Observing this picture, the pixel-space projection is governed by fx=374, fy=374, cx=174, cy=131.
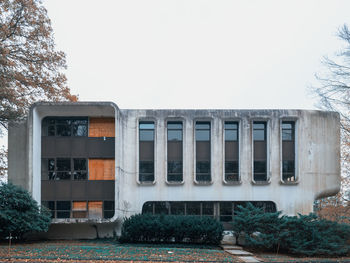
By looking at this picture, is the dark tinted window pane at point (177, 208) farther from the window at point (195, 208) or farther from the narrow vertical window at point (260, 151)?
the narrow vertical window at point (260, 151)

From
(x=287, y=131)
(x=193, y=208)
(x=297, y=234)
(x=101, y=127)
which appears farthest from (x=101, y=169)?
(x=287, y=131)

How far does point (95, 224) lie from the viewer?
24.5 m

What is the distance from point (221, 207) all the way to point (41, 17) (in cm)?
1772

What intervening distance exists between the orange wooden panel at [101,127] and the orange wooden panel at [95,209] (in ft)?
14.6

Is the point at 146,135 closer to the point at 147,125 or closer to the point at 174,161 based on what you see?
the point at 147,125

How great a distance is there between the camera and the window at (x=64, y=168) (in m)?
24.2

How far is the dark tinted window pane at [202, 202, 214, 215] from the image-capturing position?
25.1 m

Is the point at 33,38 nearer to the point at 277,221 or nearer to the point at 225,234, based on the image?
the point at 225,234

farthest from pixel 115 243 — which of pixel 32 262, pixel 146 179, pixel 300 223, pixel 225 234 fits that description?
pixel 300 223

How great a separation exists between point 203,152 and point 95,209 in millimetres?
8014

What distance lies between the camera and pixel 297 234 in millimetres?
20891

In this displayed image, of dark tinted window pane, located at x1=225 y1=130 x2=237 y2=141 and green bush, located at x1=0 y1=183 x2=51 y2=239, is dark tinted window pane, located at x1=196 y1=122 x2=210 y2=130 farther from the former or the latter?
green bush, located at x1=0 y1=183 x2=51 y2=239

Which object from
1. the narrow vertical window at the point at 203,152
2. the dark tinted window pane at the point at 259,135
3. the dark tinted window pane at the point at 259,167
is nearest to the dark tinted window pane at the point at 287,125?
the dark tinted window pane at the point at 259,135

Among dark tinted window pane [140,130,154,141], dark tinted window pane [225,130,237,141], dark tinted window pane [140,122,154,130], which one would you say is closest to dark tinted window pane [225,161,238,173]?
dark tinted window pane [225,130,237,141]
